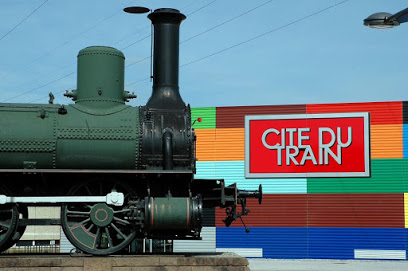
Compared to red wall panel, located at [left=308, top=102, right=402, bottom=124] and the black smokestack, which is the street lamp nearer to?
the black smokestack

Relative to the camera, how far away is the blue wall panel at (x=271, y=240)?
31.4 meters

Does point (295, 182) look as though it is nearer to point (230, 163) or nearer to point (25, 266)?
point (230, 163)

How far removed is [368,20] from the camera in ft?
48.3

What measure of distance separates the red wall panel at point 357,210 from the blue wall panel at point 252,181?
3.21 feet

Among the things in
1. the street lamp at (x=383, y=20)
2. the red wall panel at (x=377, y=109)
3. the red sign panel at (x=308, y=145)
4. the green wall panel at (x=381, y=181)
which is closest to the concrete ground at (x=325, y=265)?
the green wall panel at (x=381, y=181)

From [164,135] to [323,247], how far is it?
16.9m

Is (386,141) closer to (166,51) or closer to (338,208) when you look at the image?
(338,208)

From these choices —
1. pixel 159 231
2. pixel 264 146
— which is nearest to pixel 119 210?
pixel 159 231

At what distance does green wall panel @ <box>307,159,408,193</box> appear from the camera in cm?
3095

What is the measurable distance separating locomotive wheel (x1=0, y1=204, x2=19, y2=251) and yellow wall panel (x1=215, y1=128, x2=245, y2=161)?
56.8 ft

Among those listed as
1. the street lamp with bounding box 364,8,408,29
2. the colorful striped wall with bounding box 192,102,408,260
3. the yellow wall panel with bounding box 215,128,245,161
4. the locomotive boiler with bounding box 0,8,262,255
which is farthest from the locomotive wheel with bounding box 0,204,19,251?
the yellow wall panel with bounding box 215,128,245,161

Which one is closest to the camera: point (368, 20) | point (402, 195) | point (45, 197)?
point (368, 20)

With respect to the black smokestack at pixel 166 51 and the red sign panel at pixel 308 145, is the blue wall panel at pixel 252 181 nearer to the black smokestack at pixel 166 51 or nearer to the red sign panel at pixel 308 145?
the red sign panel at pixel 308 145

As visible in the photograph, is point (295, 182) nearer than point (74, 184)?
No
